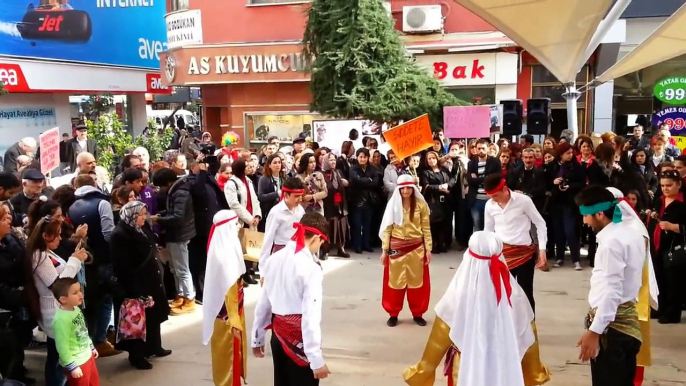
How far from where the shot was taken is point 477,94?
55.3 feet

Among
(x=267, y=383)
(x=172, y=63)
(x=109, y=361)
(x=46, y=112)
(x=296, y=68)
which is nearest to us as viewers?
(x=267, y=383)

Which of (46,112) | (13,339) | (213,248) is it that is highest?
(46,112)

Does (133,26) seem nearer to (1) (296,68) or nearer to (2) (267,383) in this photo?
(1) (296,68)

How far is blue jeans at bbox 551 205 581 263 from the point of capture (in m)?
9.24

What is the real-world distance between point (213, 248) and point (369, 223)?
5.82 meters

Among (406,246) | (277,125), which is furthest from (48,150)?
(277,125)

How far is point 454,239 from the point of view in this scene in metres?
11.4

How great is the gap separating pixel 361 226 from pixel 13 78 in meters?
14.0

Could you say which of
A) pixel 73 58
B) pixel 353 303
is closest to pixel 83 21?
pixel 73 58

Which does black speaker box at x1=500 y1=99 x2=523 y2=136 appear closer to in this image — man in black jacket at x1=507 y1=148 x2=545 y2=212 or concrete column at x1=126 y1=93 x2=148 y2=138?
man in black jacket at x1=507 y1=148 x2=545 y2=212

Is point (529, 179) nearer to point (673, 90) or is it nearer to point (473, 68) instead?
point (673, 90)

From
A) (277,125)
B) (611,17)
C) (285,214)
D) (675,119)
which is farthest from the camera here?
(277,125)

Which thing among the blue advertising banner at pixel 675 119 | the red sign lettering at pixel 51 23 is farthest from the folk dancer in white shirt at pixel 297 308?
the red sign lettering at pixel 51 23

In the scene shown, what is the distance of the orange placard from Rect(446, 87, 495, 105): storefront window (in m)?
7.49
